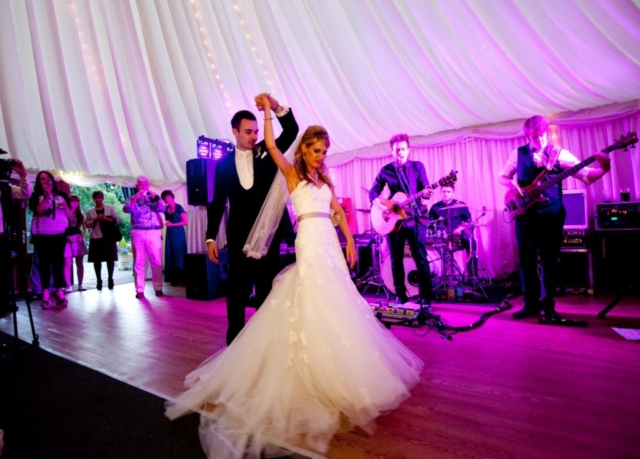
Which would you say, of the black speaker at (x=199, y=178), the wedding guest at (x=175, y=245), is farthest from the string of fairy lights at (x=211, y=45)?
the wedding guest at (x=175, y=245)

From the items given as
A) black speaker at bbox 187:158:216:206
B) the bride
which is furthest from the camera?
black speaker at bbox 187:158:216:206

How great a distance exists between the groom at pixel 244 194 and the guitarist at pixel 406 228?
80.7 inches

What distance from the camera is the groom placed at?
2062 mm

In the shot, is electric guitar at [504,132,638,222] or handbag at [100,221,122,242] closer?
electric guitar at [504,132,638,222]

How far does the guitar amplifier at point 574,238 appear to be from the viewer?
455 centimetres

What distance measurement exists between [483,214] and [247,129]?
4.49 m

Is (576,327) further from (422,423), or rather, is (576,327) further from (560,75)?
(560,75)

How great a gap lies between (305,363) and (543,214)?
275cm

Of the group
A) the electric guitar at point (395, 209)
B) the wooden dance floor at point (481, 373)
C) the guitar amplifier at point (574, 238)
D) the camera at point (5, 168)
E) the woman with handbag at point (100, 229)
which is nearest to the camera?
the wooden dance floor at point (481, 373)

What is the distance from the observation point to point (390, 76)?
15.8 feet

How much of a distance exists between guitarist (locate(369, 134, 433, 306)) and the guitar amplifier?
237cm

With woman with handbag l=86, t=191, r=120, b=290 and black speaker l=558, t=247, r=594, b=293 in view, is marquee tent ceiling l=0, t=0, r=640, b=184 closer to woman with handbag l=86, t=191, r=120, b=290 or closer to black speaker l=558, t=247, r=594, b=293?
woman with handbag l=86, t=191, r=120, b=290

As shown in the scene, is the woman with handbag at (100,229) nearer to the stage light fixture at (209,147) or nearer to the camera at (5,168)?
the stage light fixture at (209,147)

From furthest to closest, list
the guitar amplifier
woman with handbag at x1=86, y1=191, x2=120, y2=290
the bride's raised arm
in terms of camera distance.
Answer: woman with handbag at x1=86, y1=191, x2=120, y2=290
the guitar amplifier
the bride's raised arm
